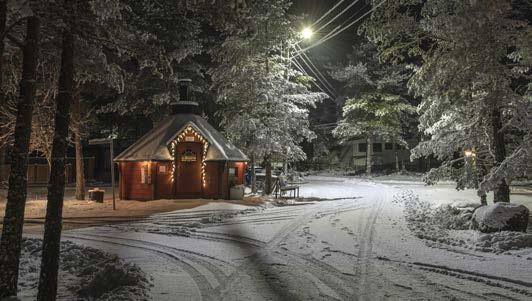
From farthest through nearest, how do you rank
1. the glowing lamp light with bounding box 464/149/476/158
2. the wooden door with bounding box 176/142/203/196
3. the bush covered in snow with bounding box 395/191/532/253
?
1. the wooden door with bounding box 176/142/203/196
2. the glowing lamp light with bounding box 464/149/476/158
3. the bush covered in snow with bounding box 395/191/532/253

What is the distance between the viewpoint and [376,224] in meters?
14.8

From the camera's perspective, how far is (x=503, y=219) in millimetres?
11773

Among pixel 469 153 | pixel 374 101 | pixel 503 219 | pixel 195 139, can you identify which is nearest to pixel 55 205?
pixel 503 219

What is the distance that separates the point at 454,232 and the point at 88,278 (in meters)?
10.1

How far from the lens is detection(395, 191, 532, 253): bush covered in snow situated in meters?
10.6

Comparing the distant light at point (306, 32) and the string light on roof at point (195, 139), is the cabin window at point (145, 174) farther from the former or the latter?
the distant light at point (306, 32)

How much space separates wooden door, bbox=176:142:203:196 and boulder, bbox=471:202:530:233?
47.9 feet

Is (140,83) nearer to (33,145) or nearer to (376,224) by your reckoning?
(33,145)

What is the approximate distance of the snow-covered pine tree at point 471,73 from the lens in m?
12.8

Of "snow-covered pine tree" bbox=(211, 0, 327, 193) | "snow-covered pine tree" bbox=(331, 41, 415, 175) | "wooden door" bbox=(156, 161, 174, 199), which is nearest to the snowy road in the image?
"wooden door" bbox=(156, 161, 174, 199)

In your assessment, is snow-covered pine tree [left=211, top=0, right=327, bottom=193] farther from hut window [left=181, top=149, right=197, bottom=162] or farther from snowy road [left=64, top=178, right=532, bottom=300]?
snowy road [left=64, top=178, right=532, bottom=300]

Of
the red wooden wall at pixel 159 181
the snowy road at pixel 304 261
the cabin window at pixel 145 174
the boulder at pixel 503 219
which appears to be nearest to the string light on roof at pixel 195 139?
the red wooden wall at pixel 159 181

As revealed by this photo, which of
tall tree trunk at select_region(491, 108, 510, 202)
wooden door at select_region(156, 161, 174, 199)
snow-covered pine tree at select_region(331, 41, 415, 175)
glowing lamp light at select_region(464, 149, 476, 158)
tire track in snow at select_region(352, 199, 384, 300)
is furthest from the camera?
snow-covered pine tree at select_region(331, 41, 415, 175)

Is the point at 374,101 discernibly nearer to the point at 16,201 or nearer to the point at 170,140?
the point at 170,140
